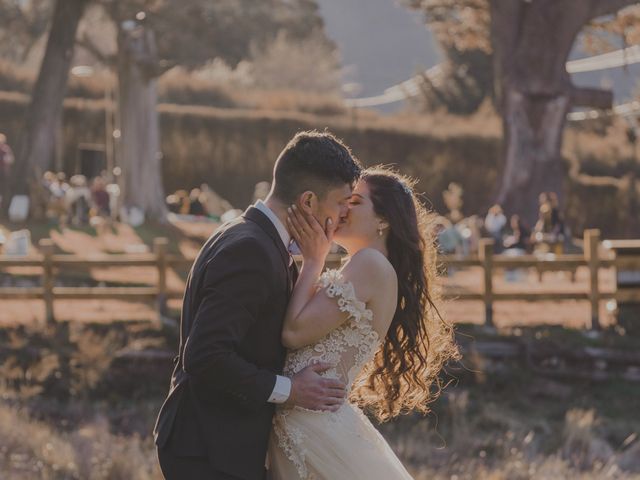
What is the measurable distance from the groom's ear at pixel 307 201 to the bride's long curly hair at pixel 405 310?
50cm

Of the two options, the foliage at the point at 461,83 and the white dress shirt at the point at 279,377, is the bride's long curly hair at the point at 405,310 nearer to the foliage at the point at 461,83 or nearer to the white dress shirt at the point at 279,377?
the white dress shirt at the point at 279,377

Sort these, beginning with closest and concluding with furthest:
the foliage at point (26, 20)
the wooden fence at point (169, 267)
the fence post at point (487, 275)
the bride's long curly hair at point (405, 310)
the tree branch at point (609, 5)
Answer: the bride's long curly hair at point (405, 310) → the wooden fence at point (169, 267) → the fence post at point (487, 275) → the tree branch at point (609, 5) → the foliage at point (26, 20)

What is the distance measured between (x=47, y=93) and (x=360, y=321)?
2079 cm

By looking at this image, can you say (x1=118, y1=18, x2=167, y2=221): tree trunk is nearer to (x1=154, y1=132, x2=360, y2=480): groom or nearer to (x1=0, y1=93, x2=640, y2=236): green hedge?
(x1=0, y1=93, x2=640, y2=236): green hedge

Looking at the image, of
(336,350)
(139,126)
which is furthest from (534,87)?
(336,350)

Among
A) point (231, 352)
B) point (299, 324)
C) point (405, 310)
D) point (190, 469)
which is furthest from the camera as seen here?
point (405, 310)

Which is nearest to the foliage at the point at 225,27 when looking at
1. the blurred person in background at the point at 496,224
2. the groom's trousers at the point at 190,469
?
the blurred person in background at the point at 496,224

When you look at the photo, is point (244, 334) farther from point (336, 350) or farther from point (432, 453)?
point (432, 453)

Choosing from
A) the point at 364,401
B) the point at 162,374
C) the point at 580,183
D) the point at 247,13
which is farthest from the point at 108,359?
the point at 247,13

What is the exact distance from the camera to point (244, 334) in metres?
4.04

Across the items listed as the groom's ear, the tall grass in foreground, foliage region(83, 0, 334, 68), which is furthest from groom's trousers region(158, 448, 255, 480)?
foliage region(83, 0, 334, 68)

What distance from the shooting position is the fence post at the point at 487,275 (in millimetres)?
14367

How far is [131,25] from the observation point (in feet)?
75.6

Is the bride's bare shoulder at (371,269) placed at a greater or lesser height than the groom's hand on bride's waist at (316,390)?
greater
